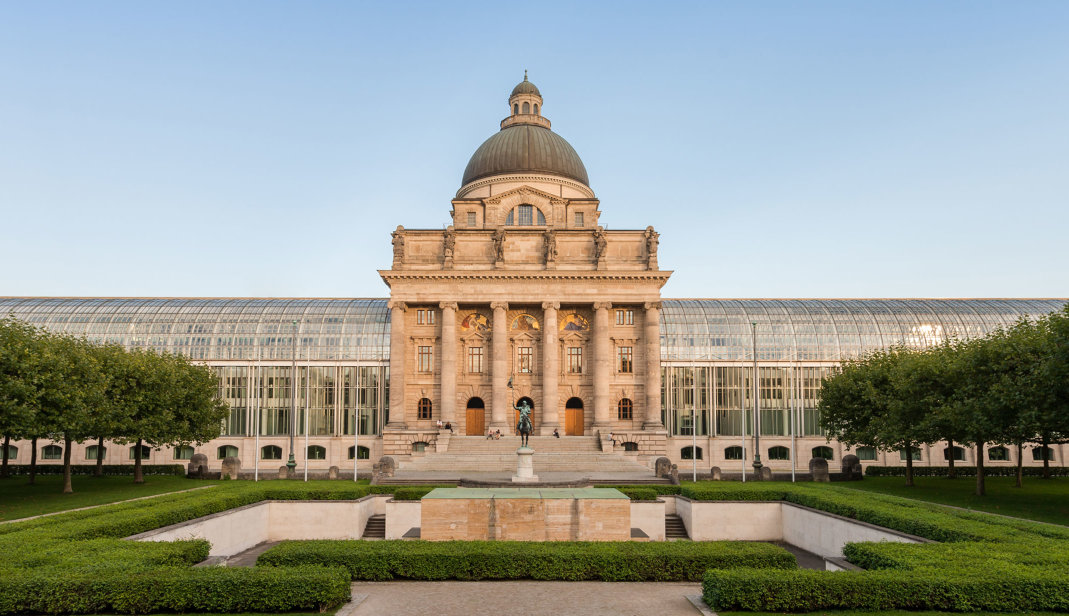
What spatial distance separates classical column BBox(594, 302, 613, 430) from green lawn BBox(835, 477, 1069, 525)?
2384 centimetres

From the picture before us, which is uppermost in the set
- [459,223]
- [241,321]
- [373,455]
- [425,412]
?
[459,223]

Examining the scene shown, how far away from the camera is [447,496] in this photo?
101 ft

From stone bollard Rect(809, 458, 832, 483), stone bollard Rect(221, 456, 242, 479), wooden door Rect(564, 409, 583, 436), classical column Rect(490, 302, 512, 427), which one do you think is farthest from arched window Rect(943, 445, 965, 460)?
stone bollard Rect(221, 456, 242, 479)

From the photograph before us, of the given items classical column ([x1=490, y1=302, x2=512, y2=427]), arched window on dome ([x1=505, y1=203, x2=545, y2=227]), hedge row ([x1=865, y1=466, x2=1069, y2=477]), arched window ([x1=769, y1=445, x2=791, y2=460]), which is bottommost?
hedge row ([x1=865, y1=466, x2=1069, y2=477])

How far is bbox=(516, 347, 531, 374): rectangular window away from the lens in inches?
2975

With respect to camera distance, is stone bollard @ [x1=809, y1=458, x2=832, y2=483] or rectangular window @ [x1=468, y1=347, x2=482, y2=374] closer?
stone bollard @ [x1=809, y1=458, x2=832, y2=483]

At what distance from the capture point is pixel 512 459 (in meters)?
62.1

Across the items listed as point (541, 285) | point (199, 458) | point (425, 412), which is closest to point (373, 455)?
point (425, 412)

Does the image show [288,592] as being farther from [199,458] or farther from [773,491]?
[199,458]

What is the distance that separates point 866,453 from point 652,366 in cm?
2608

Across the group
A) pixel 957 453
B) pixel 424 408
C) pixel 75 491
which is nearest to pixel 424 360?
pixel 424 408

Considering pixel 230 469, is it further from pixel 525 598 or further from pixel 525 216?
pixel 525 598

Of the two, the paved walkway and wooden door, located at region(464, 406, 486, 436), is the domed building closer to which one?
wooden door, located at region(464, 406, 486, 436)

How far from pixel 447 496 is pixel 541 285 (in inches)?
1729
